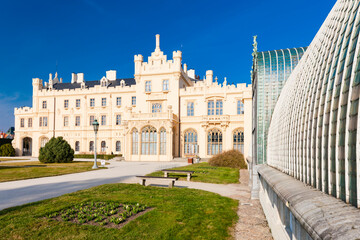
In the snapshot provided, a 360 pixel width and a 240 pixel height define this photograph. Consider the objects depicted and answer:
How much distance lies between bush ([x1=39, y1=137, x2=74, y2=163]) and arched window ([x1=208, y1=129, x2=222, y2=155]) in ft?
59.6

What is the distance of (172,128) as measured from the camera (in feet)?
113

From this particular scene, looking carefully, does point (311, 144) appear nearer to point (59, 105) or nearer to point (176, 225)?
point (176, 225)

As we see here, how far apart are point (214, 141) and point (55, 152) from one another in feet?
65.7

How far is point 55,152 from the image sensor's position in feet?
91.1

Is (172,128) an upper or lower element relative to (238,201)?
upper

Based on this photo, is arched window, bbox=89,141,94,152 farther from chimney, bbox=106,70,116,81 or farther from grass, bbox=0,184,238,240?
grass, bbox=0,184,238,240

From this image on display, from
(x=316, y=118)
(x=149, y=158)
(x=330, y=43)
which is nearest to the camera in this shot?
(x=316, y=118)

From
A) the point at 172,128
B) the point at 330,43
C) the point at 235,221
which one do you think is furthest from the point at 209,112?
the point at 330,43

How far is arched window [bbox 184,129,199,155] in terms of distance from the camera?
3616 cm

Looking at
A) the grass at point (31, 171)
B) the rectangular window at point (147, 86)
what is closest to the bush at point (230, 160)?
the grass at point (31, 171)

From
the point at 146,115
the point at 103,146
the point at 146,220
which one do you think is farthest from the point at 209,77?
the point at 146,220

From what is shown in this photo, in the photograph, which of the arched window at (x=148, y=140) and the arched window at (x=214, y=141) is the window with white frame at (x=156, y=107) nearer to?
the arched window at (x=148, y=140)

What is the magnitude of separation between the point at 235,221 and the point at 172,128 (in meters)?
27.4

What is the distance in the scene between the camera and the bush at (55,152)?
1094 inches
